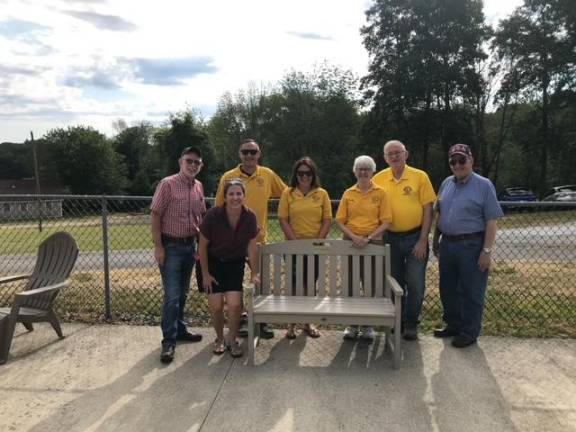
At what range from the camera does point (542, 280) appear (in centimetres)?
797

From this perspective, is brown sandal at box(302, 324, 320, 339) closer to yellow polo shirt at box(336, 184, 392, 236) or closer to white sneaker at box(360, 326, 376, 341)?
white sneaker at box(360, 326, 376, 341)

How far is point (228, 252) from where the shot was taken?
4422 mm

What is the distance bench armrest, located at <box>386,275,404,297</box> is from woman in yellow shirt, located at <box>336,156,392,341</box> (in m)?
0.39

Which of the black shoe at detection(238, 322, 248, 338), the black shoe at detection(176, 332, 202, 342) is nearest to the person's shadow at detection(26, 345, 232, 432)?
the black shoe at detection(176, 332, 202, 342)

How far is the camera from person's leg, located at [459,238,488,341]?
14.8ft

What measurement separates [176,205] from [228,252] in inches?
25.5

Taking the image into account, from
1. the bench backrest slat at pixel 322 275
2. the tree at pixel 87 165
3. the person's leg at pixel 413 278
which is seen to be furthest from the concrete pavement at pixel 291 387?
the tree at pixel 87 165

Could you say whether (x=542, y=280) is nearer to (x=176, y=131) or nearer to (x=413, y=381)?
(x=413, y=381)

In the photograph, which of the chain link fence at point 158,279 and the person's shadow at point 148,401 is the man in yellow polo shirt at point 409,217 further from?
the person's shadow at point 148,401

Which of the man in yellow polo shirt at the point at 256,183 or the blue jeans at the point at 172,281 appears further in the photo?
the man in yellow polo shirt at the point at 256,183

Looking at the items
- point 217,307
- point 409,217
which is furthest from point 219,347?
point 409,217

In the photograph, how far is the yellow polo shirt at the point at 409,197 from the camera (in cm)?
466

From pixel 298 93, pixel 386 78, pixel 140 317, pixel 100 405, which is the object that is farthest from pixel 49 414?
pixel 298 93

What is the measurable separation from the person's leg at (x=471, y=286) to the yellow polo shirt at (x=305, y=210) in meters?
1.29
